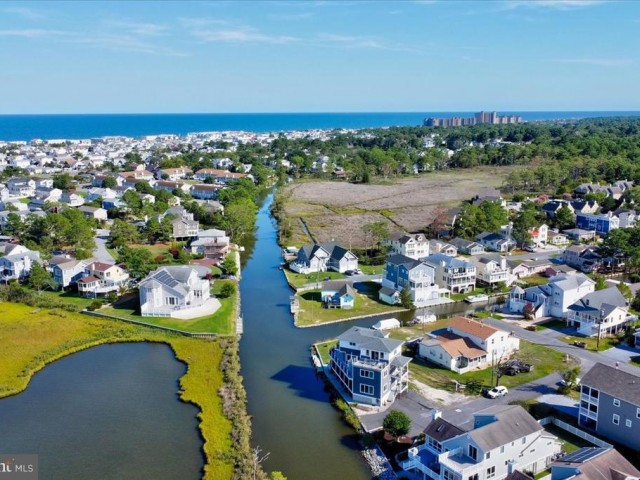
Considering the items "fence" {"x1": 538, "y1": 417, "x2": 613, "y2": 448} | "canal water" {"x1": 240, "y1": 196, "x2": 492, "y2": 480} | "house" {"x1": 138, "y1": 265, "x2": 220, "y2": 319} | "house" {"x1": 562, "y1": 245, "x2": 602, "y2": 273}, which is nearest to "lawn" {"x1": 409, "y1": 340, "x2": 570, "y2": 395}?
"fence" {"x1": 538, "y1": 417, "x2": 613, "y2": 448}

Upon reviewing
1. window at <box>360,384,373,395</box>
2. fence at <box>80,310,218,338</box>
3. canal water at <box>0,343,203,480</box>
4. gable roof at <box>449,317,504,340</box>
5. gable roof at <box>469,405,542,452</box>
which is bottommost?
canal water at <box>0,343,203,480</box>

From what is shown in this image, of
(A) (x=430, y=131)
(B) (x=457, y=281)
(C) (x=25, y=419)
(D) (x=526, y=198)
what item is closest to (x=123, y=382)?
(C) (x=25, y=419)

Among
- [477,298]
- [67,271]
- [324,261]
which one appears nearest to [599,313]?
[477,298]

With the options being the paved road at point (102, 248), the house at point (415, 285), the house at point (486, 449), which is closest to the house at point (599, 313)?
the house at point (415, 285)

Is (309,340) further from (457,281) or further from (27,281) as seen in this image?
(27,281)

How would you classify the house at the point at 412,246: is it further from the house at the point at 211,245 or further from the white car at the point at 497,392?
the white car at the point at 497,392

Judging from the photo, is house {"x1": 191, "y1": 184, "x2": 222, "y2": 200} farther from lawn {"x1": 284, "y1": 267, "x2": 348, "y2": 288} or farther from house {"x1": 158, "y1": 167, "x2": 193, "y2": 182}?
lawn {"x1": 284, "y1": 267, "x2": 348, "y2": 288}
